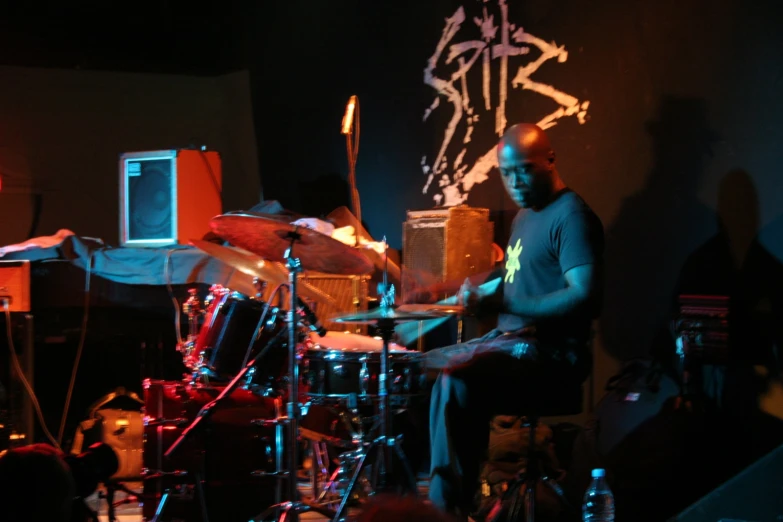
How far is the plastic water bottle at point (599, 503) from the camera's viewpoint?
132 inches

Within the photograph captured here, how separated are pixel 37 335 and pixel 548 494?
3.89 m

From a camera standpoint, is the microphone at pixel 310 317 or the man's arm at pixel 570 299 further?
the microphone at pixel 310 317

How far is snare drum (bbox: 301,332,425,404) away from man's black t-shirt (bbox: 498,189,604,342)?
74 centimetres

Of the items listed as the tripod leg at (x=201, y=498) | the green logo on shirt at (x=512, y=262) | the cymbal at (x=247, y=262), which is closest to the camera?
the green logo on shirt at (x=512, y=262)

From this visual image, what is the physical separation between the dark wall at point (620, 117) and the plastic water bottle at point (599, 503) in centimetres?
120

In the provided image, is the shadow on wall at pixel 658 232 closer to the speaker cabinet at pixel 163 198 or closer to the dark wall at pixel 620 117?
the dark wall at pixel 620 117

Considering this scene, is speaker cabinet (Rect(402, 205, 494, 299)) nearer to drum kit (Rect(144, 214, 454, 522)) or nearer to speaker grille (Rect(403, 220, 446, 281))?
speaker grille (Rect(403, 220, 446, 281))

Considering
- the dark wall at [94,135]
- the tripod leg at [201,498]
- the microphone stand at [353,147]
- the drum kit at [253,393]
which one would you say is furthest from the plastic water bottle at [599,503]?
the dark wall at [94,135]

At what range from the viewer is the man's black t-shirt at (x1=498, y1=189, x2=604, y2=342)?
3.27 meters

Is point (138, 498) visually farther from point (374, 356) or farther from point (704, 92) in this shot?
point (704, 92)

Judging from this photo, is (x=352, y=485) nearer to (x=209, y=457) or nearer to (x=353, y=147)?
(x=209, y=457)

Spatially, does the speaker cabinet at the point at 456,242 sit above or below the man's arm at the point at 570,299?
above

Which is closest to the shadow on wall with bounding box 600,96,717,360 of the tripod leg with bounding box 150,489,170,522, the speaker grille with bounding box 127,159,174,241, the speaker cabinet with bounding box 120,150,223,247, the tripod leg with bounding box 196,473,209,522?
the tripod leg with bounding box 196,473,209,522

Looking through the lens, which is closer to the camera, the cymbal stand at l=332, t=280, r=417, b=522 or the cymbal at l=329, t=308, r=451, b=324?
the cymbal at l=329, t=308, r=451, b=324
